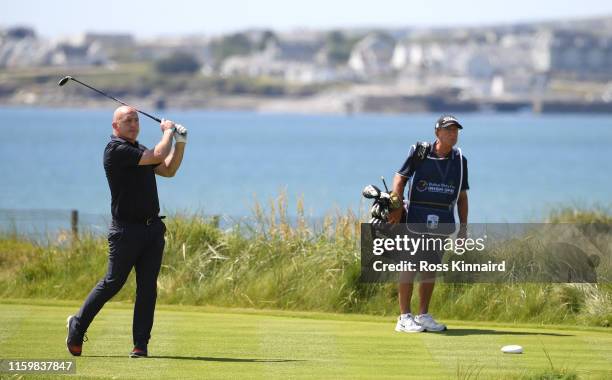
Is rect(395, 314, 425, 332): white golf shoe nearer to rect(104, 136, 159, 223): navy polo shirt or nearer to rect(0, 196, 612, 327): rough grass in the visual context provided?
rect(0, 196, 612, 327): rough grass

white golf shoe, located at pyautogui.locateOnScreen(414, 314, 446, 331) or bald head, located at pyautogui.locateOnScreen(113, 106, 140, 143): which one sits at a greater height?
bald head, located at pyautogui.locateOnScreen(113, 106, 140, 143)

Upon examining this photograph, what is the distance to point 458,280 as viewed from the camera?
12.5 meters

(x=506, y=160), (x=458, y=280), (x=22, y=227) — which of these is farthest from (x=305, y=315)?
(x=506, y=160)

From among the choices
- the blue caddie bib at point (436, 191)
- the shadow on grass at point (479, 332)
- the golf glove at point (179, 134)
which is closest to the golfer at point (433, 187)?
the blue caddie bib at point (436, 191)

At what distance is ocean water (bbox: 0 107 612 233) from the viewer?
4942cm

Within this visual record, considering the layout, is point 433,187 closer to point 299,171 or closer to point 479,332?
point 479,332

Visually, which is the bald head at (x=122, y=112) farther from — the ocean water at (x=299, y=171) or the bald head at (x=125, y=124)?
the ocean water at (x=299, y=171)

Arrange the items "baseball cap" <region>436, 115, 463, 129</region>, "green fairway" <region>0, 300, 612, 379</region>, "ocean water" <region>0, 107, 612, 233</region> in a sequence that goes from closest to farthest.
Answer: "green fairway" <region>0, 300, 612, 379</region>
"baseball cap" <region>436, 115, 463, 129</region>
"ocean water" <region>0, 107, 612, 233</region>

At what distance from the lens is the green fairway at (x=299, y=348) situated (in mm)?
8359

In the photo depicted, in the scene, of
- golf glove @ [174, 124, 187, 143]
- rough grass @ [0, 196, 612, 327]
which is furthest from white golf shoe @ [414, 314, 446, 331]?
golf glove @ [174, 124, 187, 143]

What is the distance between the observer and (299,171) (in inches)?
3167

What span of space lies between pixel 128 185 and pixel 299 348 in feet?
5.69

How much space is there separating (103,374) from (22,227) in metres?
11.5

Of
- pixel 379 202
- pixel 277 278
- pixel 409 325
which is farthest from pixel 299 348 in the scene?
pixel 277 278
